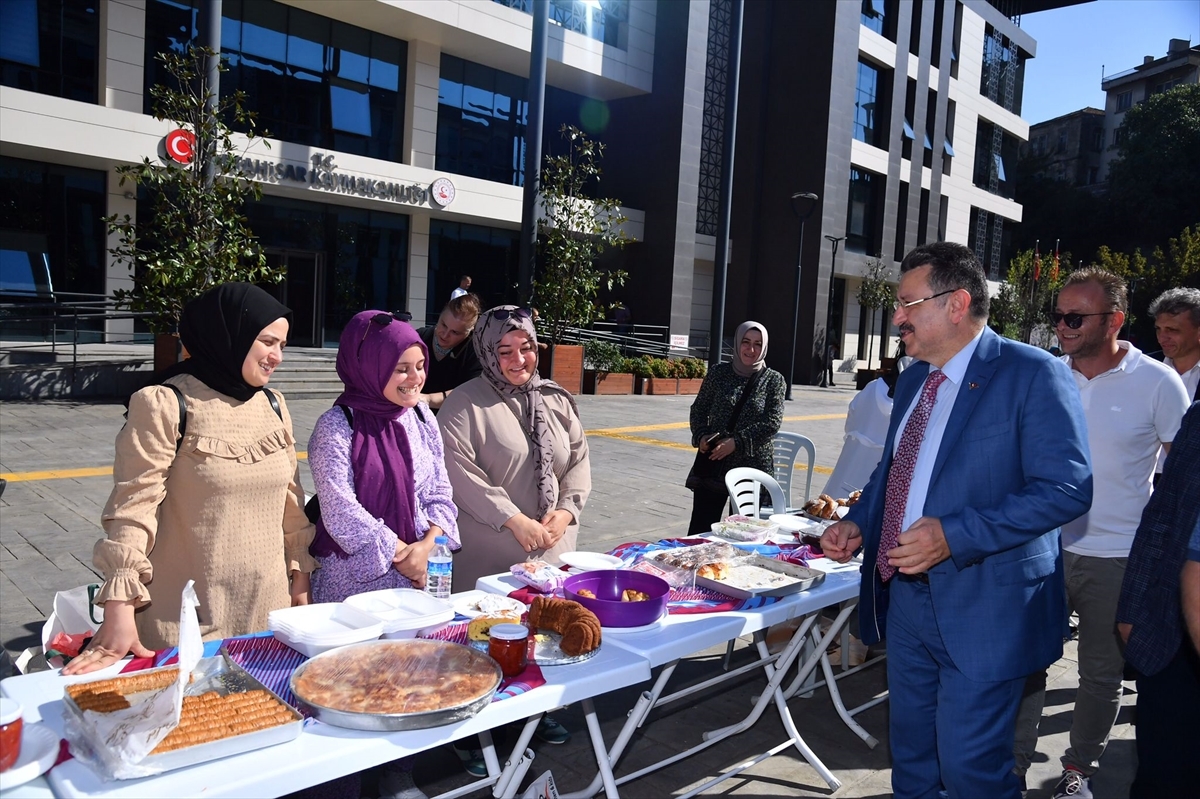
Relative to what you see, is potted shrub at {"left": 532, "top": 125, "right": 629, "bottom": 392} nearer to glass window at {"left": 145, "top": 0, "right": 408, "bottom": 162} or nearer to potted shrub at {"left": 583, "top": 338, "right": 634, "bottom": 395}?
potted shrub at {"left": 583, "top": 338, "right": 634, "bottom": 395}

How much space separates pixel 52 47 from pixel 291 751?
61.3ft

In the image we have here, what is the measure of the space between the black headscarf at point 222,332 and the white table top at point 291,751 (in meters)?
0.90

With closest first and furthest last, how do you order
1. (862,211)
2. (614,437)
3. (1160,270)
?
(614,437) < (862,211) < (1160,270)

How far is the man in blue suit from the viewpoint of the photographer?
2.43 meters

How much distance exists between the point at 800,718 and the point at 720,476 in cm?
161

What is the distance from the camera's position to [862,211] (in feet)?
103

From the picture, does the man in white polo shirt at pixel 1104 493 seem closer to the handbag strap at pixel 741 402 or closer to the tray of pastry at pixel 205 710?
the handbag strap at pixel 741 402

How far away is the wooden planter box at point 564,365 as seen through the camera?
17.1 m

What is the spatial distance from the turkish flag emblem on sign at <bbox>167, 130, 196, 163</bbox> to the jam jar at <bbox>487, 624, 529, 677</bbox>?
11.3 m

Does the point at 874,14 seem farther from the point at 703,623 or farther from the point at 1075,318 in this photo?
the point at 703,623

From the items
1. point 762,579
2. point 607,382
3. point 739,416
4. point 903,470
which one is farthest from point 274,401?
point 607,382

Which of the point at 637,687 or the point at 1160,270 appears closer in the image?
the point at 637,687

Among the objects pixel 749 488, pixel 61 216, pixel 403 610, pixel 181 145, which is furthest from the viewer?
pixel 61 216

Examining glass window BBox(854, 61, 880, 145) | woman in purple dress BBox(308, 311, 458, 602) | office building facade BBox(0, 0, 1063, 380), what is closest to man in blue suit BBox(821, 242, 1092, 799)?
woman in purple dress BBox(308, 311, 458, 602)
